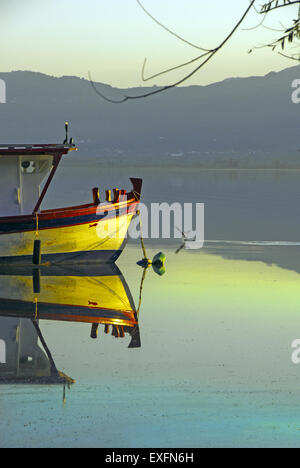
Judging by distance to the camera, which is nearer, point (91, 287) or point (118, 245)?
point (91, 287)

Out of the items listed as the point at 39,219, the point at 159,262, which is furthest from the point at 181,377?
the point at 159,262

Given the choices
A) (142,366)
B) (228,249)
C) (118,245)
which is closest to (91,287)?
(118,245)

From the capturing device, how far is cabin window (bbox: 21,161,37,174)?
1048 inches

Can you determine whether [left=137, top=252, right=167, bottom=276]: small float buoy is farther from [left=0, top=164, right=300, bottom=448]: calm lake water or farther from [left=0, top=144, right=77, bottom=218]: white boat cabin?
[left=0, top=144, right=77, bottom=218]: white boat cabin

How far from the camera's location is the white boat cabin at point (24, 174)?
2636 cm

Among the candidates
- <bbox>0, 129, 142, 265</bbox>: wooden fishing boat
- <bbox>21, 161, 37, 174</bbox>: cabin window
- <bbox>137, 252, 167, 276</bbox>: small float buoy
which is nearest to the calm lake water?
<bbox>137, 252, 167, 276</bbox>: small float buoy

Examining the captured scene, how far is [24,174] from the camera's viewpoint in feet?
87.6

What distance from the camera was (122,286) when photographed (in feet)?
77.7

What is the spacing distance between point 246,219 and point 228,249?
16021 mm

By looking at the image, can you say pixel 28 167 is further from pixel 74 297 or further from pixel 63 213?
pixel 74 297

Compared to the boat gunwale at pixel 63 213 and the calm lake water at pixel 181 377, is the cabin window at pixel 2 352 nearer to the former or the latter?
the calm lake water at pixel 181 377

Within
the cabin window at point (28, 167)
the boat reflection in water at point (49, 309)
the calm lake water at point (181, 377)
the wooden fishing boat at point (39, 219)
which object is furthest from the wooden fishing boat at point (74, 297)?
the cabin window at point (28, 167)

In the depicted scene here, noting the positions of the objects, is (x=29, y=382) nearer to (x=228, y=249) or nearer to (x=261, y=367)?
(x=261, y=367)

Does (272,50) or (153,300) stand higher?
(272,50)
